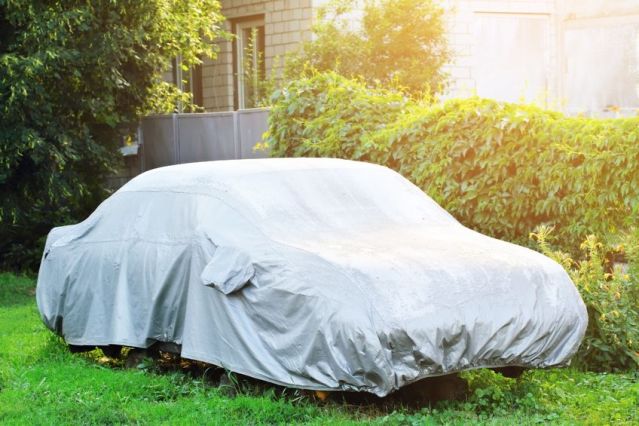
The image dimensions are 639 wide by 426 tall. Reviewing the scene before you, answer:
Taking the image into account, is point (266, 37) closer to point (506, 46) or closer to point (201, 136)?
point (201, 136)

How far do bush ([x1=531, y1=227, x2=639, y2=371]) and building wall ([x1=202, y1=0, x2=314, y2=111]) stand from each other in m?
10.2

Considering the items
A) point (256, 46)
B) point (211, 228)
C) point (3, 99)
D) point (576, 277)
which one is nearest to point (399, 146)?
point (576, 277)

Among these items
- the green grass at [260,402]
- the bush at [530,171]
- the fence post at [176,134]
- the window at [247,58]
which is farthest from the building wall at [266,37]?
the green grass at [260,402]

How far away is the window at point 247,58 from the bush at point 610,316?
10983 mm

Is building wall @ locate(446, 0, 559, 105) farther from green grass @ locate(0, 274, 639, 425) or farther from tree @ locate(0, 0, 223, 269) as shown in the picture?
green grass @ locate(0, 274, 639, 425)

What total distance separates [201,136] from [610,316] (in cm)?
931

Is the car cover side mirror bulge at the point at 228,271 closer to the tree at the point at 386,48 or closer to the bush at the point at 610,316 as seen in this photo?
the bush at the point at 610,316

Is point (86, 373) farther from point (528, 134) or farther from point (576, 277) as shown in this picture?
point (528, 134)

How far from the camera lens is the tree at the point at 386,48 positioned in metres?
16.8

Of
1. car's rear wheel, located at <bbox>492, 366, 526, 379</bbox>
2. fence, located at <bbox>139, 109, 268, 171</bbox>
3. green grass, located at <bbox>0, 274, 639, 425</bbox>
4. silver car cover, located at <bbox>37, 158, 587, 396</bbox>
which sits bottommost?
green grass, located at <bbox>0, 274, 639, 425</bbox>

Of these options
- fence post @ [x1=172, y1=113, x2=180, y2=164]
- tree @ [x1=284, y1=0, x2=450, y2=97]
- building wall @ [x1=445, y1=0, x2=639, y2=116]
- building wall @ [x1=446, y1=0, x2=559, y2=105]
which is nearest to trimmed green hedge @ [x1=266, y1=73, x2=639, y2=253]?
A: tree @ [x1=284, y1=0, x2=450, y2=97]

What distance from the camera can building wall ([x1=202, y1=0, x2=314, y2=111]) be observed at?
18250mm

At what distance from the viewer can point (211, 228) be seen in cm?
788

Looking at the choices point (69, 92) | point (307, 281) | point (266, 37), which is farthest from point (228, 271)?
point (266, 37)
